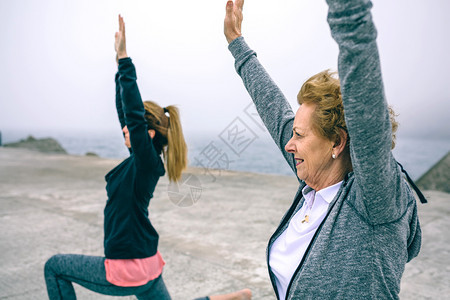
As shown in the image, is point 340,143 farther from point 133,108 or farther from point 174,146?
point 174,146

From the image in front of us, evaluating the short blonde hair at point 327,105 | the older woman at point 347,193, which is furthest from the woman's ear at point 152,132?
the short blonde hair at point 327,105

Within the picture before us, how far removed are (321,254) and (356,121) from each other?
1.37ft

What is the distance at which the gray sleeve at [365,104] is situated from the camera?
966 millimetres

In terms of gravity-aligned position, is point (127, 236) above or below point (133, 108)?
below

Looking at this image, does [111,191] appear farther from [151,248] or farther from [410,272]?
[410,272]

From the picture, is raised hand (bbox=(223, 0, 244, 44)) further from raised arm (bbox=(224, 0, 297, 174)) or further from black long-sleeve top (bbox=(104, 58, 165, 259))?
black long-sleeve top (bbox=(104, 58, 165, 259))

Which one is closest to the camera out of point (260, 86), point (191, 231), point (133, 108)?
point (260, 86)

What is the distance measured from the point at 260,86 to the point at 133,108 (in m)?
0.91

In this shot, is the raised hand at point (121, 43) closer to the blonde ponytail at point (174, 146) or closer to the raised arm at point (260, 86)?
the blonde ponytail at point (174, 146)

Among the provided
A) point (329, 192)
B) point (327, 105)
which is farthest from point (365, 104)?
point (329, 192)

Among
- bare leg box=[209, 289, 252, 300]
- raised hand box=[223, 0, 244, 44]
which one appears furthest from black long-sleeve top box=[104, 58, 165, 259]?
raised hand box=[223, 0, 244, 44]

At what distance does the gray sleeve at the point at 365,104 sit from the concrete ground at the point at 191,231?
1.89 metres

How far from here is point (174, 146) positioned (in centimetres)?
259

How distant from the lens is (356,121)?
1028 mm
